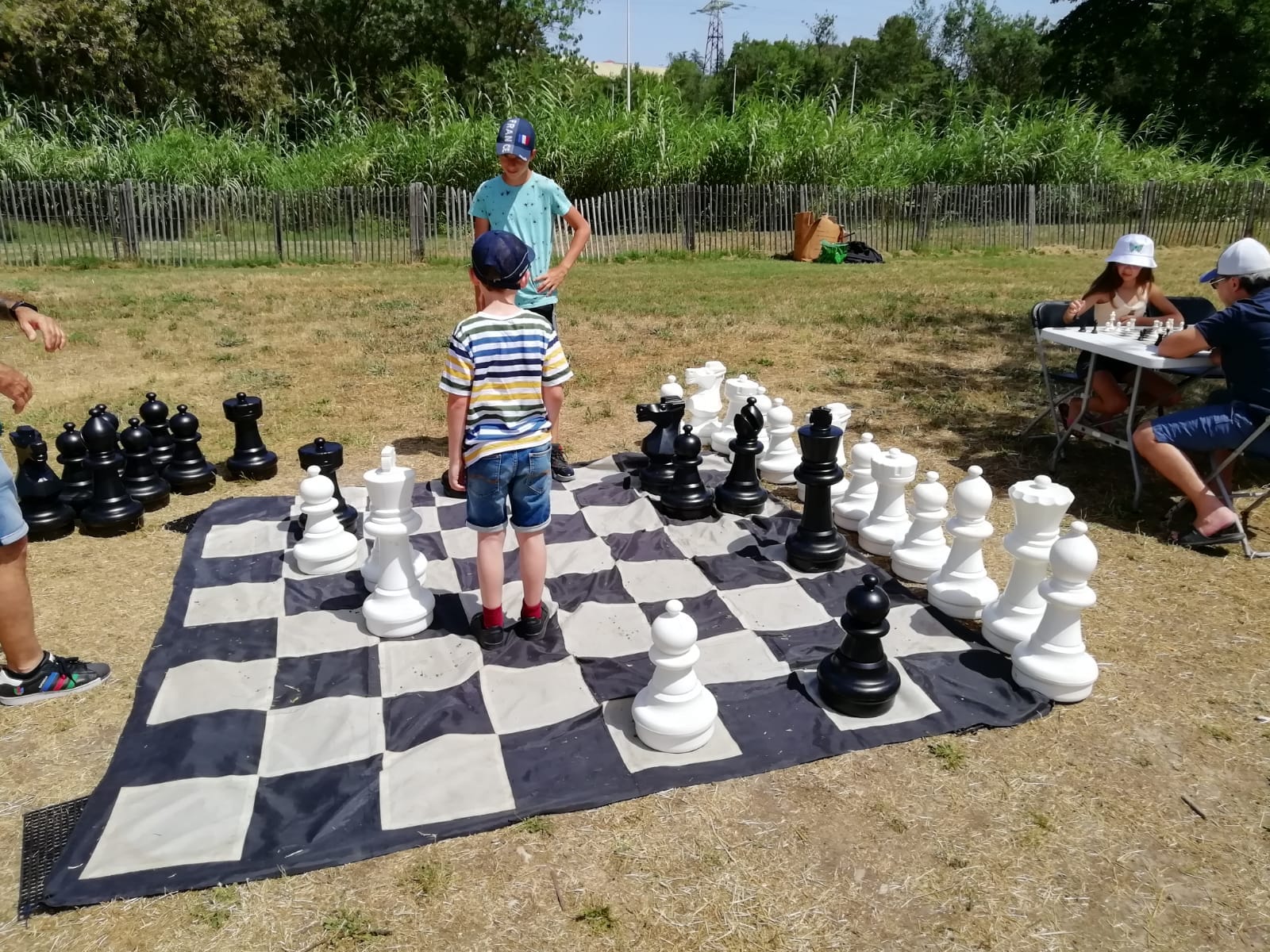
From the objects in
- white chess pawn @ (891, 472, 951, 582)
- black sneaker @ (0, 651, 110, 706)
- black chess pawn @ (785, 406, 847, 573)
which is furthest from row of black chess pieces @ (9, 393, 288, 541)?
white chess pawn @ (891, 472, 951, 582)

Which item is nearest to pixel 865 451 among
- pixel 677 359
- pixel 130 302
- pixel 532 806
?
pixel 532 806

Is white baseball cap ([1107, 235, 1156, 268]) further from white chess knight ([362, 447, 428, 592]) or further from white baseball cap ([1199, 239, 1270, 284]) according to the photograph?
white chess knight ([362, 447, 428, 592])

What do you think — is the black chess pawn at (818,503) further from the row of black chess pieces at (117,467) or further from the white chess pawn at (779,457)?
the row of black chess pieces at (117,467)

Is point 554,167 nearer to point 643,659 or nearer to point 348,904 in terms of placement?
point 643,659

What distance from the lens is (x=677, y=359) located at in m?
7.21

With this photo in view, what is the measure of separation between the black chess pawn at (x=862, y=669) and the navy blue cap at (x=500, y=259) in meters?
1.40

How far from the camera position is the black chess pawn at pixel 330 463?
3713 mm

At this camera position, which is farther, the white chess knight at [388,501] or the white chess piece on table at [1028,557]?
the white chess knight at [388,501]

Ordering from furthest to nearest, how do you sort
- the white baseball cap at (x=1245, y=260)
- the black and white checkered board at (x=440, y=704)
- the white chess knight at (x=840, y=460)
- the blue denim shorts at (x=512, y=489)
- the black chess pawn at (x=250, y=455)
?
1. the black chess pawn at (x=250, y=455)
2. the white chess knight at (x=840, y=460)
3. the white baseball cap at (x=1245, y=260)
4. the blue denim shorts at (x=512, y=489)
5. the black and white checkered board at (x=440, y=704)

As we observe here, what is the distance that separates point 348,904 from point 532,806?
489 millimetres

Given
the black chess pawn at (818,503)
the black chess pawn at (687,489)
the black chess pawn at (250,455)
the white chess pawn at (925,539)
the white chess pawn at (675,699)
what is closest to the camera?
the white chess pawn at (675,699)

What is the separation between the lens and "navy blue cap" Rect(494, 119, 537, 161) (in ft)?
12.6

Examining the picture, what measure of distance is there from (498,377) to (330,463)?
144cm

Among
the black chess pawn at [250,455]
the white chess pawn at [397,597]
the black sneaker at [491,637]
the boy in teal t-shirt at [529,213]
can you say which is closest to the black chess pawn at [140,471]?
the black chess pawn at [250,455]
